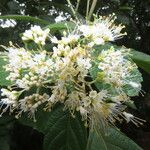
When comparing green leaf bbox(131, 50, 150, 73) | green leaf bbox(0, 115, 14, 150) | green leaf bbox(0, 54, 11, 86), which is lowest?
green leaf bbox(0, 115, 14, 150)

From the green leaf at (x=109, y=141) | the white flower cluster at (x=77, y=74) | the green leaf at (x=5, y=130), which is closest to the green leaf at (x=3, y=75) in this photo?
the white flower cluster at (x=77, y=74)

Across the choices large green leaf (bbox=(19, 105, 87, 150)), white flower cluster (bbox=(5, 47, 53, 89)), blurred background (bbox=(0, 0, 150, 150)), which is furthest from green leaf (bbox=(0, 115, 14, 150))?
white flower cluster (bbox=(5, 47, 53, 89))

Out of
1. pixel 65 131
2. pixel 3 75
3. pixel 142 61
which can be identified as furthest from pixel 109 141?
pixel 3 75

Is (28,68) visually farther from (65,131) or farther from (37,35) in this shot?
(65,131)

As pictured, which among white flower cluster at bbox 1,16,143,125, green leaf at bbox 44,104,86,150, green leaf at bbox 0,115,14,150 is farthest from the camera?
green leaf at bbox 0,115,14,150

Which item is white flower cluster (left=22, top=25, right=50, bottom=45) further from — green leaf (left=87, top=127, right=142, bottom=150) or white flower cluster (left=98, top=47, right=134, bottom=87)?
green leaf (left=87, top=127, right=142, bottom=150)

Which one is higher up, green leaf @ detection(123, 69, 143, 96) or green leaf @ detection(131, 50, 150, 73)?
green leaf @ detection(131, 50, 150, 73)

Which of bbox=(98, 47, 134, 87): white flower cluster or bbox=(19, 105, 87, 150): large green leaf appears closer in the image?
bbox=(98, 47, 134, 87): white flower cluster
